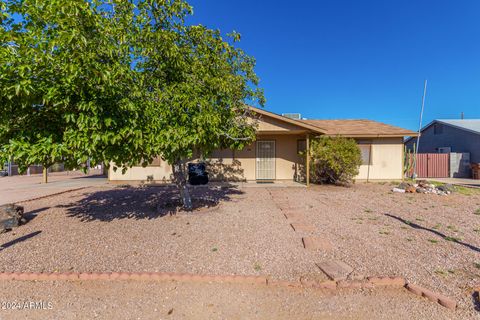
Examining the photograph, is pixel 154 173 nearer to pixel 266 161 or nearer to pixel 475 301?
pixel 266 161

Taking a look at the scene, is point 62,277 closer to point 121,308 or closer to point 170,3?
point 121,308

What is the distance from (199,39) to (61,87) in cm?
301

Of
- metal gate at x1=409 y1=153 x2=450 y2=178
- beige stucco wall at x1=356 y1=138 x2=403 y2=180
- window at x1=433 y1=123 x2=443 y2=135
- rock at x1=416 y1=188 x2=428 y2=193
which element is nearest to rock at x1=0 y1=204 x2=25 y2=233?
rock at x1=416 y1=188 x2=428 y2=193

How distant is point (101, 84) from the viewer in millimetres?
3396

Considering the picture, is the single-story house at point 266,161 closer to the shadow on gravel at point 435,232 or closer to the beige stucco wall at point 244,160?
the beige stucco wall at point 244,160

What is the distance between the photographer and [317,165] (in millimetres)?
10836

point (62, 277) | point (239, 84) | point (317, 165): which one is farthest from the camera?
point (317, 165)

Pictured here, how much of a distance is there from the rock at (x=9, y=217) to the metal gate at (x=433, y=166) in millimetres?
19906

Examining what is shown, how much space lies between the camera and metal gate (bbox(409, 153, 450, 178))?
15.1 meters

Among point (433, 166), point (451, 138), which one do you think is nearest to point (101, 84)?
point (433, 166)

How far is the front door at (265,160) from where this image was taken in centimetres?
1205

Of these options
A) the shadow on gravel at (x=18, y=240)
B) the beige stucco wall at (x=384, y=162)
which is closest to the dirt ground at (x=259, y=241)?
the shadow on gravel at (x=18, y=240)

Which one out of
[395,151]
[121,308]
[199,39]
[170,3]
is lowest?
[121,308]

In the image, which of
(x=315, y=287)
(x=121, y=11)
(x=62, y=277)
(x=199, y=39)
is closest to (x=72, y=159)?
(x=62, y=277)
